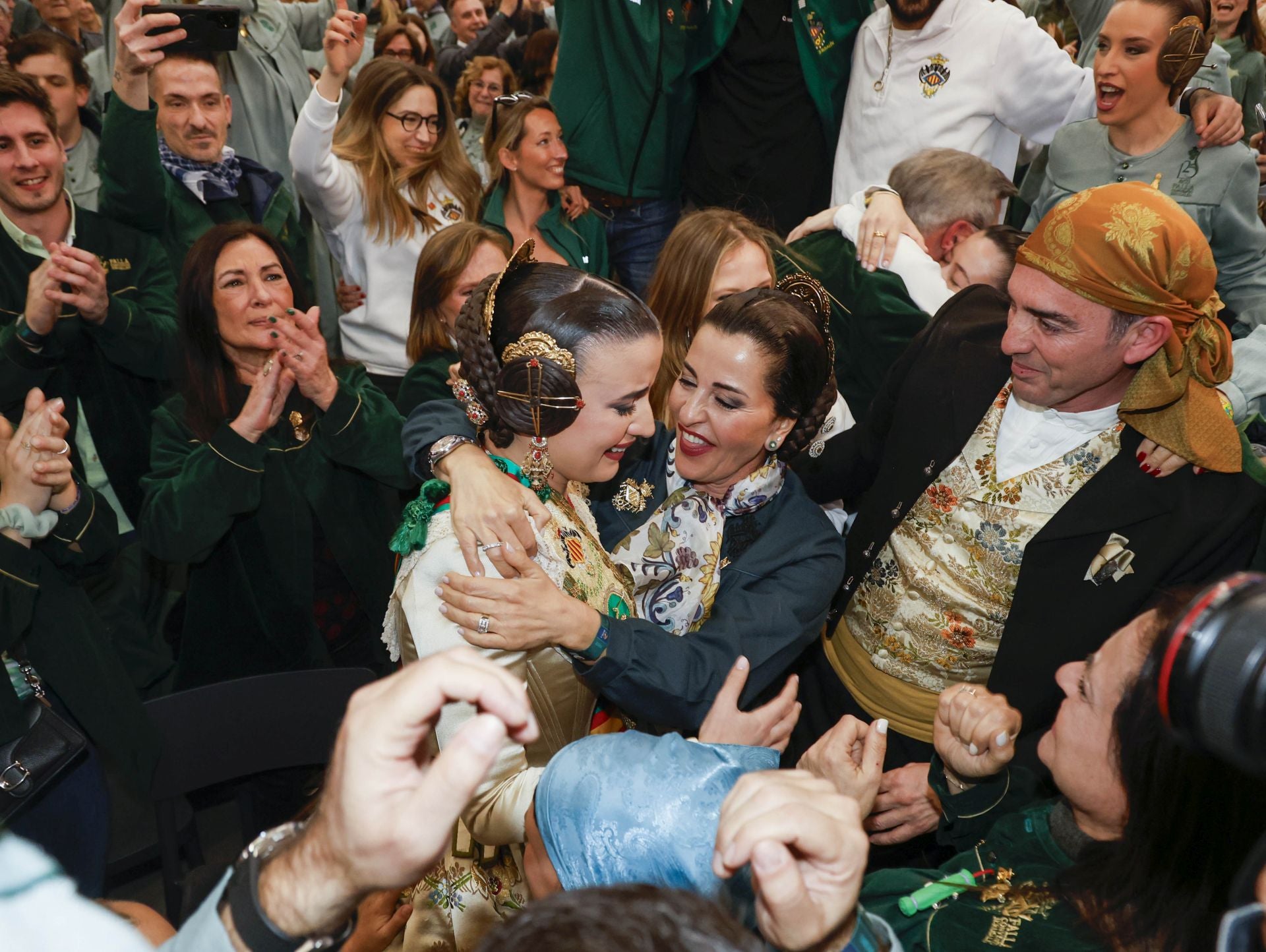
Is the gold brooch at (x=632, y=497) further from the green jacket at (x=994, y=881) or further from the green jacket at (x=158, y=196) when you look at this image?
the green jacket at (x=158, y=196)

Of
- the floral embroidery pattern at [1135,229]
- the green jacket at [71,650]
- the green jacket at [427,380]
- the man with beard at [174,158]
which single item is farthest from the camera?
the man with beard at [174,158]

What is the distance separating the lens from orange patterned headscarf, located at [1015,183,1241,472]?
2084 millimetres

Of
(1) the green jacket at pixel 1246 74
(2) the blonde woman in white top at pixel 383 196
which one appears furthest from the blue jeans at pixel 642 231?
(1) the green jacket at pixel 1246 74

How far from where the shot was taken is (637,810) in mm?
1209

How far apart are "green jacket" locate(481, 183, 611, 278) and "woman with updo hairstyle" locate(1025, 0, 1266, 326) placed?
1794 millimetres

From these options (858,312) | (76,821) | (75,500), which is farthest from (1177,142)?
(76,821)

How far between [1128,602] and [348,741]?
1.78 m

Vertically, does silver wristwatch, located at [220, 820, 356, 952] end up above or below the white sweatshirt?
above

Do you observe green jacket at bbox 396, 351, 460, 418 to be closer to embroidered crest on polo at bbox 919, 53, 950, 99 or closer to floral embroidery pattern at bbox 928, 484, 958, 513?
floral embroidery pattern at bbox 928, 484, 958, 513

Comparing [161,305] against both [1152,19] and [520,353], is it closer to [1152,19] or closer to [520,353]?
[520,353]

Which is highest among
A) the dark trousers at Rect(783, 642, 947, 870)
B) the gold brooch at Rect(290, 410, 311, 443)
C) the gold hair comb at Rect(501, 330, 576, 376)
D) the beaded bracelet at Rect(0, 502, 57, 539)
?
the gold hair comb at Rect(501, 330, 576, 376)

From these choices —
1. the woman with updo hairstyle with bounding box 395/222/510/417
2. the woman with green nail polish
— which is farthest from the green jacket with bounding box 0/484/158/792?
the woman with updo hairstyle with bounding box 395/222/510/417

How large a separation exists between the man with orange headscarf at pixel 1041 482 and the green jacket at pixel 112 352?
7.30 feet

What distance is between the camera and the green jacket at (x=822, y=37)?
145 inches
